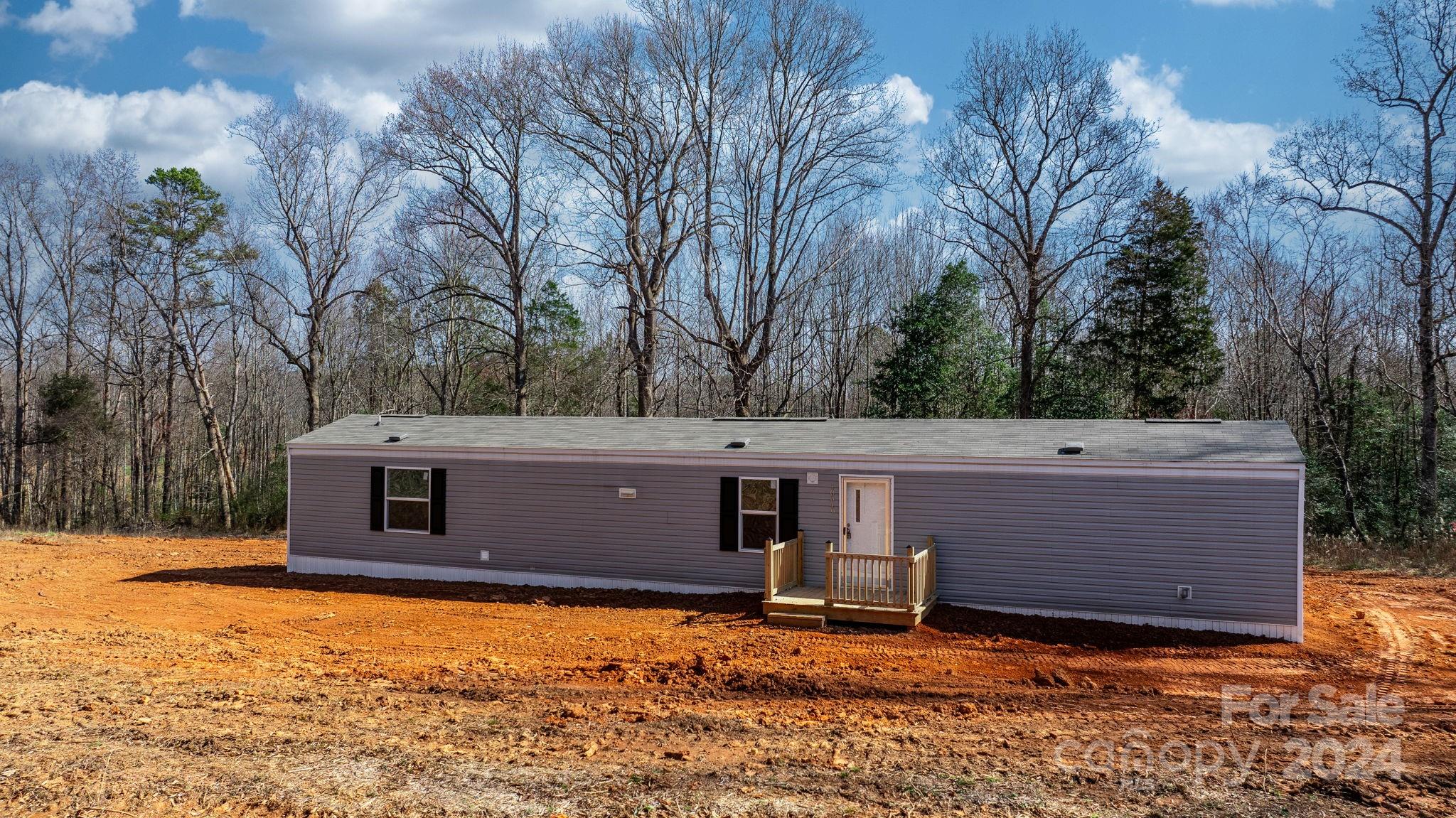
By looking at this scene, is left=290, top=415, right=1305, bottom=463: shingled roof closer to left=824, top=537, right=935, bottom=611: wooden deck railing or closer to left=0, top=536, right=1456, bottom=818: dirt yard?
left=824, top=537, right=935, bottom=611: wooden deck railing

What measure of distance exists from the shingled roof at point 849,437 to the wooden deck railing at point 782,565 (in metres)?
1.45

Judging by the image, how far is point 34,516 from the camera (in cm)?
2889

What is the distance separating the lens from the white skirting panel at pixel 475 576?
44.1 feet

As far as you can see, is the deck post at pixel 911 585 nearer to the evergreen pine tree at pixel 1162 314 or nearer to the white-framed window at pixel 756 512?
the white-framed window at pixel 756 512

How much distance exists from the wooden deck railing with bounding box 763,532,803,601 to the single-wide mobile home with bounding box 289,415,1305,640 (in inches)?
1.6

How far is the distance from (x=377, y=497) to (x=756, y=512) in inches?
286

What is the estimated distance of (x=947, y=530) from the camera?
12094 mm

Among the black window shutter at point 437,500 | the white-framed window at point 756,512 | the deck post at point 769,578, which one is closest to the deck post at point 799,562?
the white-framed window at point 756,512

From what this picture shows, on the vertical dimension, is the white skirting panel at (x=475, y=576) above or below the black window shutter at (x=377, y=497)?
below

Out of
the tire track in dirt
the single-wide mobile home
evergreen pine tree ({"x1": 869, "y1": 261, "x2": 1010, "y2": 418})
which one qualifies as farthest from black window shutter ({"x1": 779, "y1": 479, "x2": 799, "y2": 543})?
evergreen pine tree ({"x1": 869, "y1": 261, "x2": 1010, "y2": 418})

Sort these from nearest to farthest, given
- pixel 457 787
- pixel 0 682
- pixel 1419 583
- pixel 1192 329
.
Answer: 1. pixel 457 787
2. pixel 0 682
3. pixel 1419 583
4. pixel 1192 329

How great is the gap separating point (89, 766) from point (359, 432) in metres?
10.6

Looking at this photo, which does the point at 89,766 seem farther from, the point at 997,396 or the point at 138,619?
the point at 997,396

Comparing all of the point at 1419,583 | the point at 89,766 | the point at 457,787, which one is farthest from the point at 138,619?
the point at 1419,583
